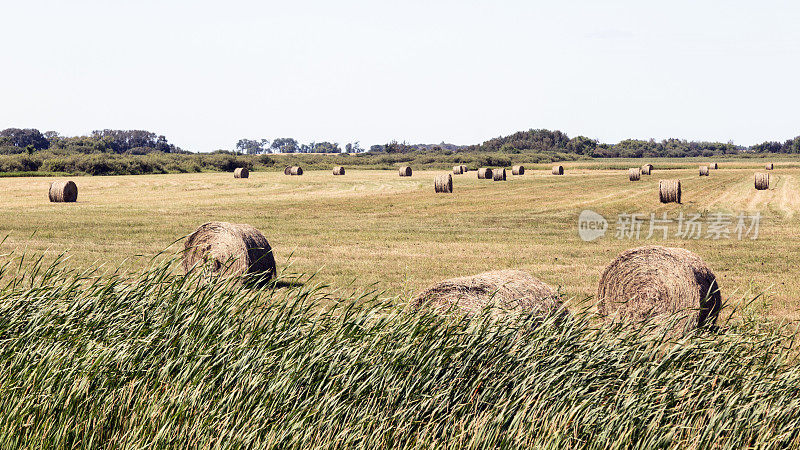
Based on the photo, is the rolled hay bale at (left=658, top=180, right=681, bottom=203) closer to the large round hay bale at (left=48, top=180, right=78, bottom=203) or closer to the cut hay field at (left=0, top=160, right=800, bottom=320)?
the cut hay field at (left=0, top=160, right=800, bottom=320)

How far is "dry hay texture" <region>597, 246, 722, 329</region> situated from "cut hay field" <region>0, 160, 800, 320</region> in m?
1.22

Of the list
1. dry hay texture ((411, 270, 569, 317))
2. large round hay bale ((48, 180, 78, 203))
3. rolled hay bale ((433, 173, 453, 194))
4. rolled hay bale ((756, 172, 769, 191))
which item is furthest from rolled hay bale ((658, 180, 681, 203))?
large round hay bale ((48, 180, 78, 203))

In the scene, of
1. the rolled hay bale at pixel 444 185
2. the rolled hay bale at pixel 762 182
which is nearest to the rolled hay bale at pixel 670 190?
the rolled hay bale at pixel 762 182

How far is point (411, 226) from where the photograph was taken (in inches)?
1171

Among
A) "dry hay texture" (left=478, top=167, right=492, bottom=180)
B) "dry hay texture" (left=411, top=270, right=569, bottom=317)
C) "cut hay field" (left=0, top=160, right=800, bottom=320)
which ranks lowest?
"cut hay field" (left=0, top=160, right=800, bottom=320)

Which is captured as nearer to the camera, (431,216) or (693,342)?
(693,342)

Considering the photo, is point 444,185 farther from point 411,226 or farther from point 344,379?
point 344,379

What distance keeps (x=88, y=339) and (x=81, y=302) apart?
562 millimetres

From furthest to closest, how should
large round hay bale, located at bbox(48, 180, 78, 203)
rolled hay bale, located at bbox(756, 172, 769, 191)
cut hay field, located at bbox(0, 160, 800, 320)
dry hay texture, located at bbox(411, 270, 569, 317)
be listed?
rolled hay bale, located at bbox(756, 172, 769, 191), large round hay bale, located at bbox(48, 180, 78, 203), cut hay field, located at bbox(0, 160, 800, 320), dry hay texture, located at bbox(411, 270, 569, 317)

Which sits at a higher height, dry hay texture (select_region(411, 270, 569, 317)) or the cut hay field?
dry hay texture (select_region(411, 270, 569, 317))

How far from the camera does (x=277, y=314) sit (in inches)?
278

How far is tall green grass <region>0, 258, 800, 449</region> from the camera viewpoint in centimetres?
588

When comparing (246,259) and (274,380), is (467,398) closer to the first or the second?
(274,380)

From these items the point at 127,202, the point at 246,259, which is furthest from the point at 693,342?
the point at 127,202
